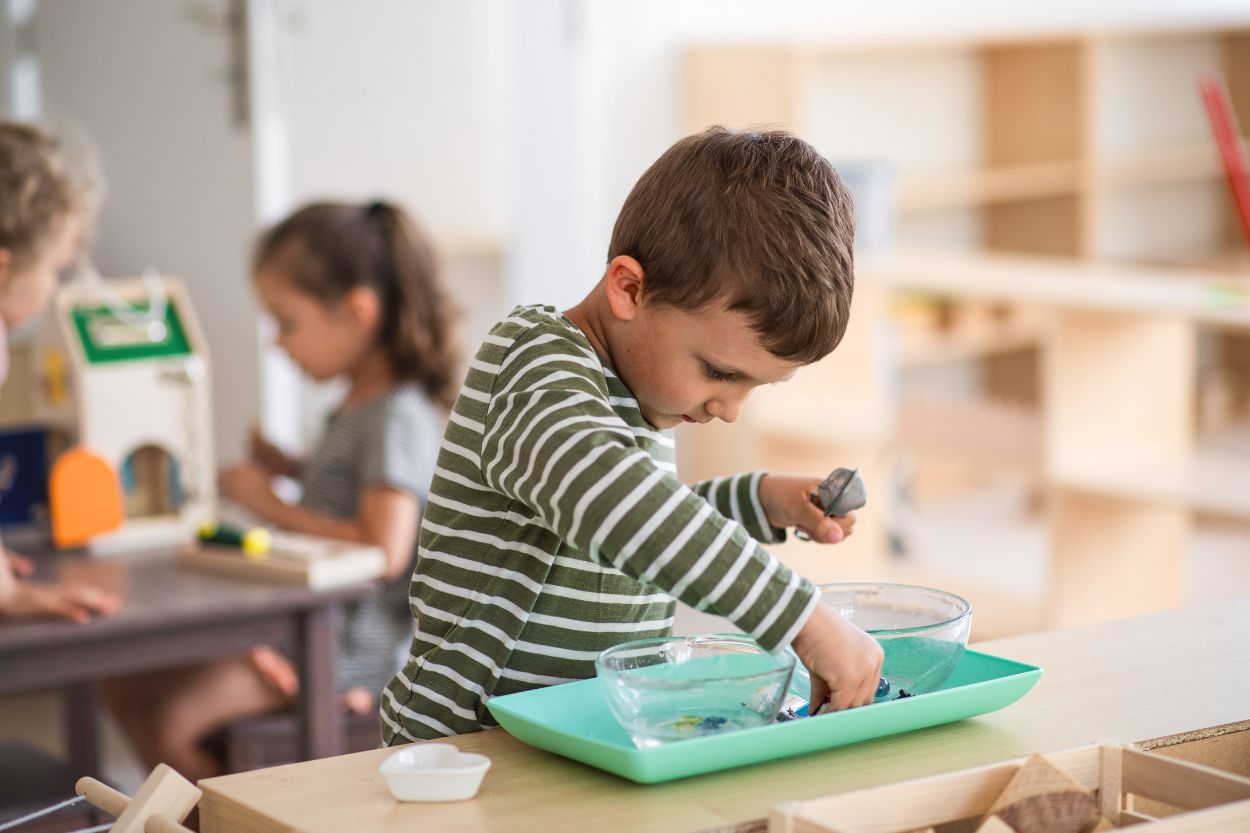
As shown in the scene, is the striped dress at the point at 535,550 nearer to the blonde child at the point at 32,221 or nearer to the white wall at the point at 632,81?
the blonde child at the point at 32,221

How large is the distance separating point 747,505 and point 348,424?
43.3 inches

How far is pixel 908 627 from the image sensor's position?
Answer: 128 centimetres

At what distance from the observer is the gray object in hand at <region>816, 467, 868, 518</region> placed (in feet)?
4.38

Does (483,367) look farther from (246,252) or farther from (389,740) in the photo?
(246,252)

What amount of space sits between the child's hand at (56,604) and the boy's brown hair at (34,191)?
53 cm

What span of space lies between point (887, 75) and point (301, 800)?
4585 millimetres

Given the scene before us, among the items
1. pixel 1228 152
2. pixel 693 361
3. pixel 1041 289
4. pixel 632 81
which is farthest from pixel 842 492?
pixel 632 81

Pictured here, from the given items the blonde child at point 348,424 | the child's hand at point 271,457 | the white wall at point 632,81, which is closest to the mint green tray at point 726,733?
the blonde child at point 348,424

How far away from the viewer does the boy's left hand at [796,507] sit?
1.38m

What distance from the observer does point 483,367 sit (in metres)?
1.24

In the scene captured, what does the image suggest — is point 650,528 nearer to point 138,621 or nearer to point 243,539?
point 138,621

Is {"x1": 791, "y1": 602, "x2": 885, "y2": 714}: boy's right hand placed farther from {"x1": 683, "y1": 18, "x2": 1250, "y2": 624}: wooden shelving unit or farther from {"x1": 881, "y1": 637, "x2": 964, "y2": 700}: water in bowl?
{"x1": 683, "y1": 18, "x2": 1250, "y2": 624}: wooden shelving unit

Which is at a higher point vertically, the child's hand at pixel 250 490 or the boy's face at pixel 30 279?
the boy's face at pixel 30 279

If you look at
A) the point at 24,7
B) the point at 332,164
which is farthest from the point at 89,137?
the point at 332,164
